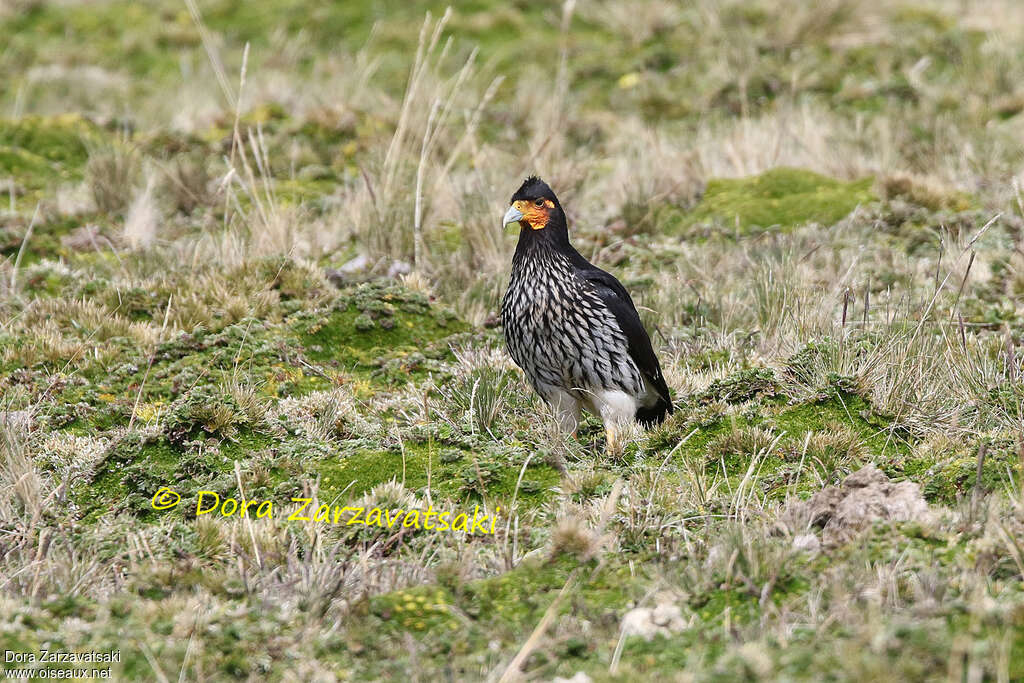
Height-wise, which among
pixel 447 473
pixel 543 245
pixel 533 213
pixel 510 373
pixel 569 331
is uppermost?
pixel 533 213

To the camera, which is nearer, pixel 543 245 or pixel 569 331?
pixel 569 331

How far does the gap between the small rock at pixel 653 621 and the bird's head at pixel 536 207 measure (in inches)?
102

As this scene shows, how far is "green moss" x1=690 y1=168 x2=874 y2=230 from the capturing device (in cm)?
894

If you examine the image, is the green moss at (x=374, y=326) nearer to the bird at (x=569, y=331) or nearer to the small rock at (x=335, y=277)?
the small rock at (x=335, y=277)

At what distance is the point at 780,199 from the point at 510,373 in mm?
3760

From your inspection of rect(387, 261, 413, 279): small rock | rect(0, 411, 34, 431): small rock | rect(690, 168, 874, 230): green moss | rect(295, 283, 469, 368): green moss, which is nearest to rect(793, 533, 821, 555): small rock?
rect(295, 283, 469, 368): green moss

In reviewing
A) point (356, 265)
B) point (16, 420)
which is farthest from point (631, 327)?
point (16, 420)

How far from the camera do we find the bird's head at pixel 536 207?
19.9 ft

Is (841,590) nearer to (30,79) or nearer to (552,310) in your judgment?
(552,310)

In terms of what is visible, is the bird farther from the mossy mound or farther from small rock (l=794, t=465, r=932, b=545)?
the mossy mound

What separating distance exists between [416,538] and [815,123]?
7734 millimetres

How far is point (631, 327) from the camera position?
5.90 metres

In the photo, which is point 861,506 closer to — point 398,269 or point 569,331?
point 569,331

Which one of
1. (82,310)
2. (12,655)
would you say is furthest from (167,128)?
(12,655)
